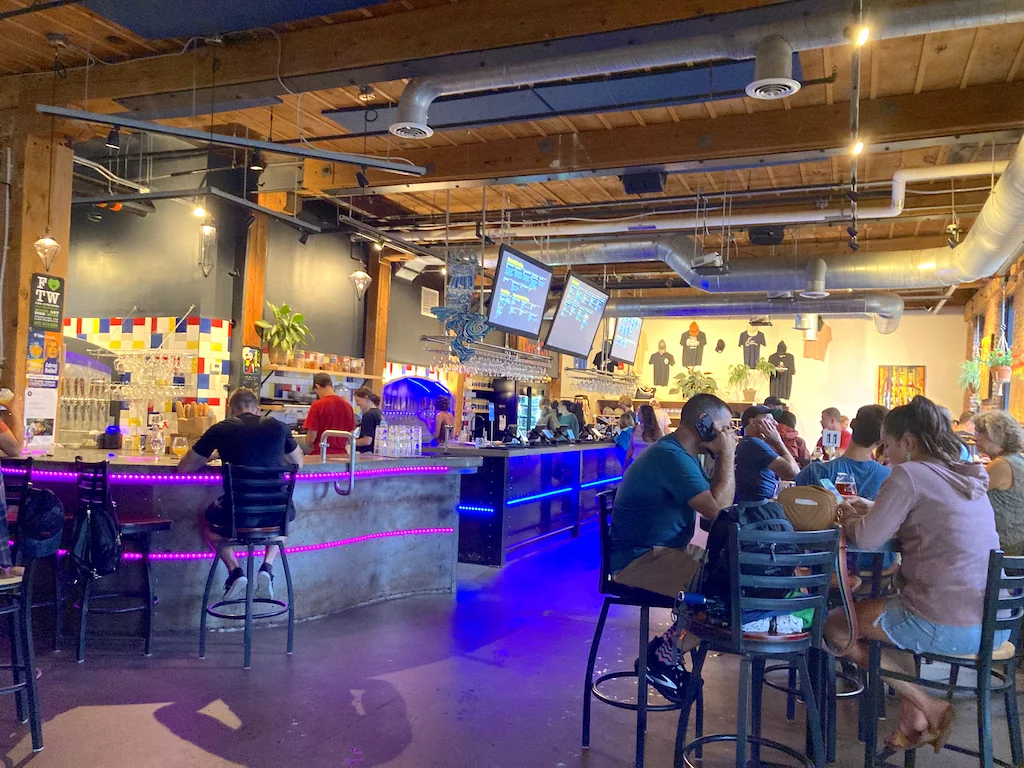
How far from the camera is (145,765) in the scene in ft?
10.9

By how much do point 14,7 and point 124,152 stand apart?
3.61 metres

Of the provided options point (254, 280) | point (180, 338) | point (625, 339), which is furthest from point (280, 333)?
point (625, 339)

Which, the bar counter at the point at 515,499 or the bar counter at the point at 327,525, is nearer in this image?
the bar counter at the point at 327,525

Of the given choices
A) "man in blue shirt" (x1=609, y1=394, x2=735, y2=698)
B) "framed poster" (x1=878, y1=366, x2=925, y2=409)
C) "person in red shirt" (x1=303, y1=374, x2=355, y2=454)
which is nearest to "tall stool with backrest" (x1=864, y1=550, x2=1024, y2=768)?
"man in blue shirt" (x1=609, y1=394, x2=735, y2=698)

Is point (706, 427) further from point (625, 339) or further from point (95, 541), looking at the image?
point (625, 339)

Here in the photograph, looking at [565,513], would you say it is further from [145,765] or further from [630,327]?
[145,765]

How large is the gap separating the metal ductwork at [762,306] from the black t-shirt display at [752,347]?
3752 millimetres

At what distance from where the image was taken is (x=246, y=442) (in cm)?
494

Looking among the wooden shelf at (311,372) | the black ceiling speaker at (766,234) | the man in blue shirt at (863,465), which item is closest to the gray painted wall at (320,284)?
the wooden shelf at (311,372)

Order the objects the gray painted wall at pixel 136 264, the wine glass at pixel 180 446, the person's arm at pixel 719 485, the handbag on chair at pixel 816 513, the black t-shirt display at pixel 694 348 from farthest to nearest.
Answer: the black t-shirt display at pixel 694 348, the gray painted wall at pixel 136 264, the wine glass at pixel 180 446, the person's arm at pixel 719 485, the handbag on chair at pixel 816 513

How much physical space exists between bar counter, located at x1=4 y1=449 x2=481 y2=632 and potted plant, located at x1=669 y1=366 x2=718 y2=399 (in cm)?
1164

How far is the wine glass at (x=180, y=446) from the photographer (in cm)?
582

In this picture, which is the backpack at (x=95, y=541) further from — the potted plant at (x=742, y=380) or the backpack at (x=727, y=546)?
the potted plant at (x=742, y=380)

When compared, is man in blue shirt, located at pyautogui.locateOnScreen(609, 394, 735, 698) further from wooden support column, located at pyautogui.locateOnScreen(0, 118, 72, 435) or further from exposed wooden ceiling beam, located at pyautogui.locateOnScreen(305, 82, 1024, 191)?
wooden support column, located at pyautogui.locateOnScreen(0, 118, 72, 435)
